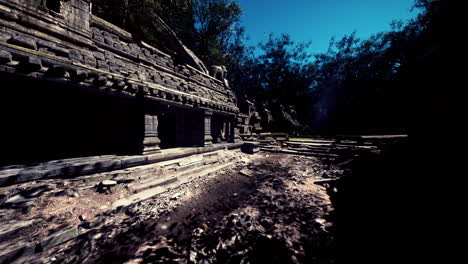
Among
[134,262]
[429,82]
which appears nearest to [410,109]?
[429,82]

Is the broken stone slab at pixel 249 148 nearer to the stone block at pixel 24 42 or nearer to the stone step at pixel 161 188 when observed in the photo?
the stone step at pixel 161 188

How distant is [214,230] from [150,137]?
4.35m

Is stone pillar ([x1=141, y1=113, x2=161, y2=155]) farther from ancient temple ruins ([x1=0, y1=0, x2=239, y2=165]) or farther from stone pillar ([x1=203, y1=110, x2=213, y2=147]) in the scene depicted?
stone pillar ([x1=203, y1=110, x2=213, y2=147])

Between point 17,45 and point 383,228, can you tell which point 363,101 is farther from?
point 17,45

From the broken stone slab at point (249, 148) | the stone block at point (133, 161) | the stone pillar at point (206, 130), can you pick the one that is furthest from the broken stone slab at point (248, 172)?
the stone block at point (133, 161)

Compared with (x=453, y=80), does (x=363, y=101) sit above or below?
above

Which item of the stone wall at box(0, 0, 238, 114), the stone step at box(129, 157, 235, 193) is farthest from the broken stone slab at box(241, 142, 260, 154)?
the stone wall at box(0, 0, 238, 114)

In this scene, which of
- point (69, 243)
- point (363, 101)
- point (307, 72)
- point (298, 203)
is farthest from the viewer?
point (307, 72)

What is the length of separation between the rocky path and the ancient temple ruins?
271cm

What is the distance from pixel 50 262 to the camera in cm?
258

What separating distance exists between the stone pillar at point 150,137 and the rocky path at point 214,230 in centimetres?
197

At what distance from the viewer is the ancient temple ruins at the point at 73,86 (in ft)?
13.1

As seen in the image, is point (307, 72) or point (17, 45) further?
point (307, 72)

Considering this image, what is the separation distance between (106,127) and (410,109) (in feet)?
36.3
